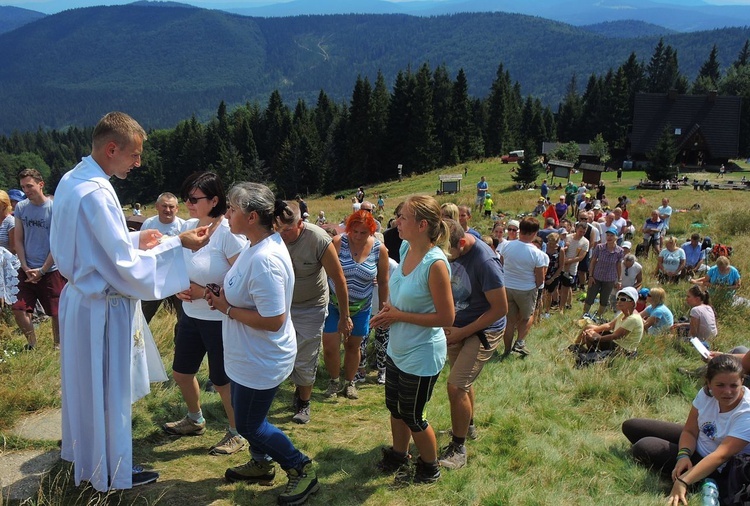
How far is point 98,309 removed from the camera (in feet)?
9.78

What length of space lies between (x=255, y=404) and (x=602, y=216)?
38.0 feet

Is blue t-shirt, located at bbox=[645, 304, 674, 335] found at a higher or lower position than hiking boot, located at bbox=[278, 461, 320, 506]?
lower

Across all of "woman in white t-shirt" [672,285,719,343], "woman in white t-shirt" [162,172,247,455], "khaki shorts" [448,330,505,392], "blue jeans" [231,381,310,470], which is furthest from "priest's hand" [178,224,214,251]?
"woman in white t-shirt" [672,285,719,343]

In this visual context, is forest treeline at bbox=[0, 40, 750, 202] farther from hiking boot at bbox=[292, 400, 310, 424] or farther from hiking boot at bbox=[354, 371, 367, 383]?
hiking boot at bbox=[292, 400, 310, 424]

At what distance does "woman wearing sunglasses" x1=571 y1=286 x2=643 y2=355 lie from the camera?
6234 mm

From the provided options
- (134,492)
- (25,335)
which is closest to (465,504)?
(134,492)

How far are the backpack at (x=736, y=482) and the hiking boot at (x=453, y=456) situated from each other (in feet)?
5.39

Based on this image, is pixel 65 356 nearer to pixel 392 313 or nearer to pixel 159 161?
pixel 392 313

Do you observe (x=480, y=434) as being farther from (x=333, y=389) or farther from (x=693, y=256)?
(x=693, y=256)

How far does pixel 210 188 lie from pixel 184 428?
5.86ft

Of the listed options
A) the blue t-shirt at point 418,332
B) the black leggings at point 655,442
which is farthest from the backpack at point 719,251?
the blue t-shirt at point 418,332

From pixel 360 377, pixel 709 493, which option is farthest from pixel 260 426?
pixel 709 493

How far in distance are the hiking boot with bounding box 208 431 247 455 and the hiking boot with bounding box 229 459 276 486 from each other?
0.36 meters

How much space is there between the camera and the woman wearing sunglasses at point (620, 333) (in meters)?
6.23
